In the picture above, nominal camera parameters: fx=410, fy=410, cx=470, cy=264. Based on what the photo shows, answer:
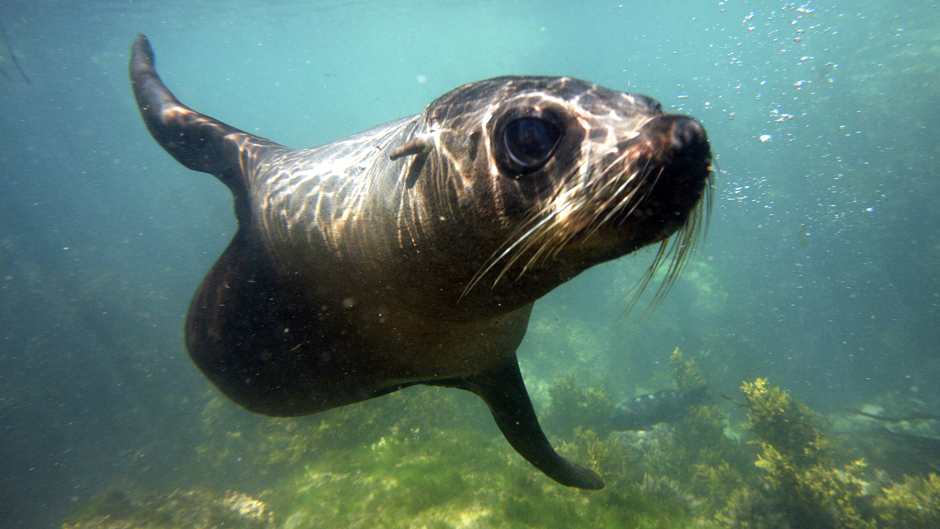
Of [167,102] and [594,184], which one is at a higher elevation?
[167,102]

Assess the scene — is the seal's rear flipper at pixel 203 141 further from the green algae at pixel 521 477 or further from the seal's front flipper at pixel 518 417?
the green algae at pixel 521 477

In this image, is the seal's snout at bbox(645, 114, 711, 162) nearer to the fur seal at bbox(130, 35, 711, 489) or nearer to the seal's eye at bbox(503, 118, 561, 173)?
the fur seal at bbox(130, 35, 711, 489)

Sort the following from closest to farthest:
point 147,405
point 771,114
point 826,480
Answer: point 826,480
point 147,405
point 771,114

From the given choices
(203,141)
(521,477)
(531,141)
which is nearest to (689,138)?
(531,141)

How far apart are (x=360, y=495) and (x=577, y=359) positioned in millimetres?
12562

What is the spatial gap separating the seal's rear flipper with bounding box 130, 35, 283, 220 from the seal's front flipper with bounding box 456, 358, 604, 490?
7.61 feet

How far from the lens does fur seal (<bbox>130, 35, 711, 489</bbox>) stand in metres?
1.11

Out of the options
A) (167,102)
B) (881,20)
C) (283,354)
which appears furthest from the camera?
(881,20)

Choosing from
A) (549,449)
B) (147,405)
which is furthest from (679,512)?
(147,405)

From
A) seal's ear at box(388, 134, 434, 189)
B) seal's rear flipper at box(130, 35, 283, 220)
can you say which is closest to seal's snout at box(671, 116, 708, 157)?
seal's ear at box(388, 134, 434, 189)

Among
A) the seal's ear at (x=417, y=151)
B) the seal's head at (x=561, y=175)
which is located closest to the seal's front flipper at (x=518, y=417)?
the seal's head at (x=561, y=175)

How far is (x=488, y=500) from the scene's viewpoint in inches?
249

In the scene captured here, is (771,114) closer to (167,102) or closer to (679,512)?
(679,512)

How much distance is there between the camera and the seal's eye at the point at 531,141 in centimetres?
121
